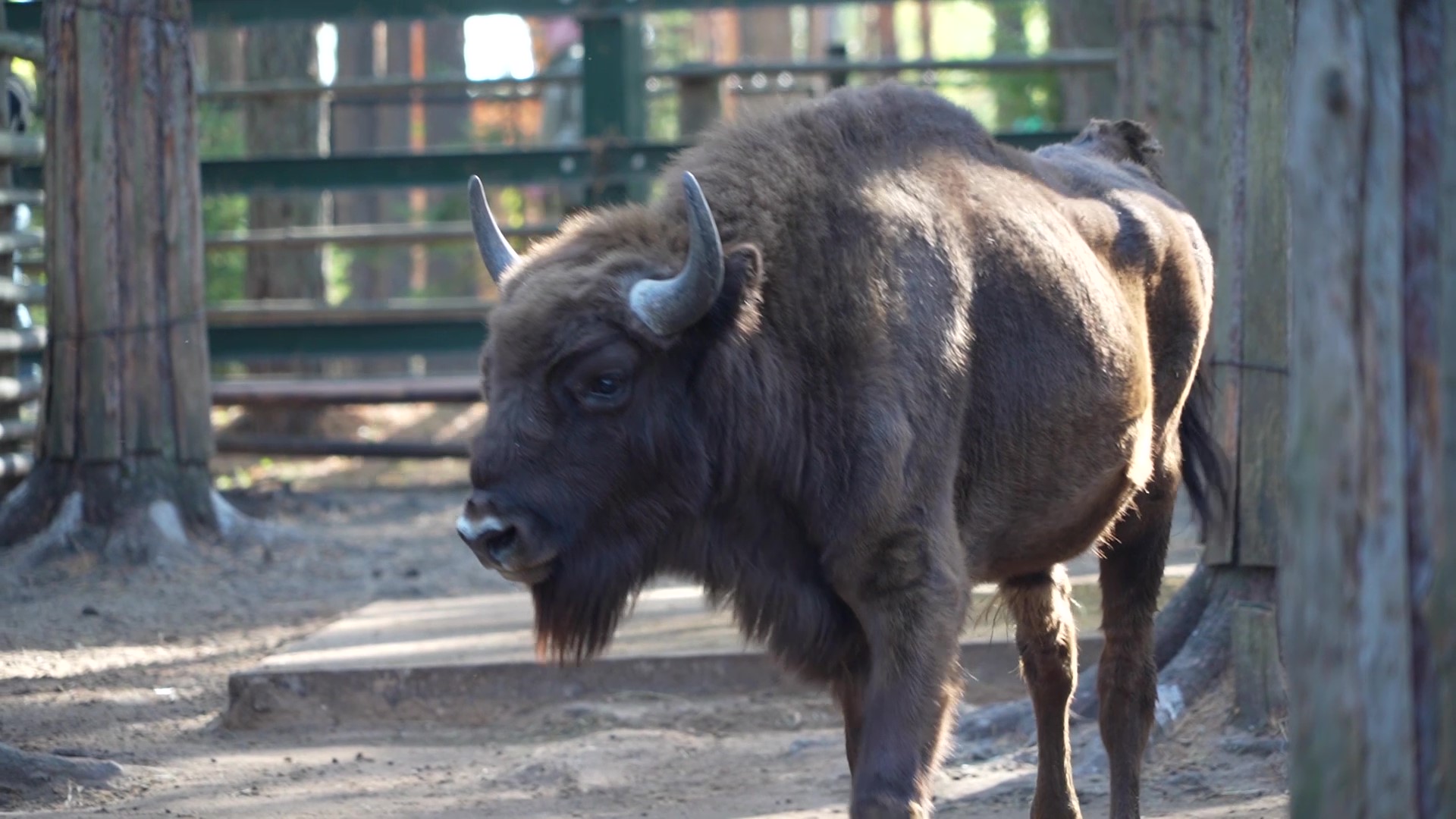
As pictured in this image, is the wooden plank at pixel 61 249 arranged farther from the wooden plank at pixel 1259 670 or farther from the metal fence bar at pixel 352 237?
the wooden plank at pixel 1259 670

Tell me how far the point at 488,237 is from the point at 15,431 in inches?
237

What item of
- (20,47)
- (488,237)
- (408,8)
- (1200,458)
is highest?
(408,8)

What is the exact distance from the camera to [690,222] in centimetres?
354

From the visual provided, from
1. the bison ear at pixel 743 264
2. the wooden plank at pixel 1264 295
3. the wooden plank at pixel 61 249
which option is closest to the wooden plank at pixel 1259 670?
the wooden plank at pixel 1264 295

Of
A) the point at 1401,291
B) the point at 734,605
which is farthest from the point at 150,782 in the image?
the point at 1401,291

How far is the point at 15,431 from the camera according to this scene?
9.06m

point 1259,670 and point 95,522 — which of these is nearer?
point 1259,670

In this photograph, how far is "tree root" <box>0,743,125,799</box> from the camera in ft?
14.8

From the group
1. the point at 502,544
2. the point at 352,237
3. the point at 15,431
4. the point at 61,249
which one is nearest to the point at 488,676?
the point at 502,544

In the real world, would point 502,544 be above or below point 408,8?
below

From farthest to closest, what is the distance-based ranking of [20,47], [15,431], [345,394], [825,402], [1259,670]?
[345,394] < [20,47] < [15,431] < [1259,670] < [825,402]

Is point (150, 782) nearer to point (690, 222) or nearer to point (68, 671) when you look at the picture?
point (68, 671)

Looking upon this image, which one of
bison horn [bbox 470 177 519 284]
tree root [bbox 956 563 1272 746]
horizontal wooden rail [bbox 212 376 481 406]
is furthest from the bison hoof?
horizontal wooden rail [bbox 212 376 481 406]

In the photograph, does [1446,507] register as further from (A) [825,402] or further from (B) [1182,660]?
(B) [1182,660]
